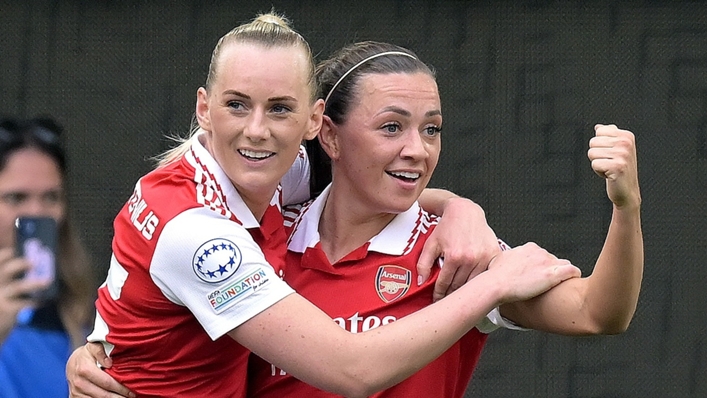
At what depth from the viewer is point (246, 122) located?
102 inches

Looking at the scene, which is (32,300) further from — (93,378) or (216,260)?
(216,260)

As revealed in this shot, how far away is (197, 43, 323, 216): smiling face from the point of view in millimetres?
2594

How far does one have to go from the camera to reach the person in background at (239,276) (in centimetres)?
249

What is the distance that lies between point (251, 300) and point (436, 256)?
44 centimetres

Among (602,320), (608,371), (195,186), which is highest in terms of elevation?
(195,186)

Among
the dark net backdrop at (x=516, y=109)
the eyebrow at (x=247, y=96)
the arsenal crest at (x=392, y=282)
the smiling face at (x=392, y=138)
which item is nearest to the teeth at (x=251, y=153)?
the eyebrow at (x=247, y=96)

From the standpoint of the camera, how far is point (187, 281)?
251 centimetres

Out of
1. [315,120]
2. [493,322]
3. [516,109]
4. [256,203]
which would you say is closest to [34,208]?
[256,203]

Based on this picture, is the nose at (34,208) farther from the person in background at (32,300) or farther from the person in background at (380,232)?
the person in background at (380,232)

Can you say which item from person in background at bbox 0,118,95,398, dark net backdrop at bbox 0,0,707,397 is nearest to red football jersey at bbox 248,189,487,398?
person in background at bbox 0,118,95,398

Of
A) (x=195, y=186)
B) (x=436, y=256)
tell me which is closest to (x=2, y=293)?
Answer: (x=195, y=186)

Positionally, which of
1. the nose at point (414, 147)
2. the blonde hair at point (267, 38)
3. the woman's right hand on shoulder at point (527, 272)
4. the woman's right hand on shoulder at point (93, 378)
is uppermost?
the blonde hair at point (267, 38)

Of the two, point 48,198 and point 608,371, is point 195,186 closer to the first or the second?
point 48,198

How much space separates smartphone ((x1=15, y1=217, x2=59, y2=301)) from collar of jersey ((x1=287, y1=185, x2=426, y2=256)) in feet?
1.97
